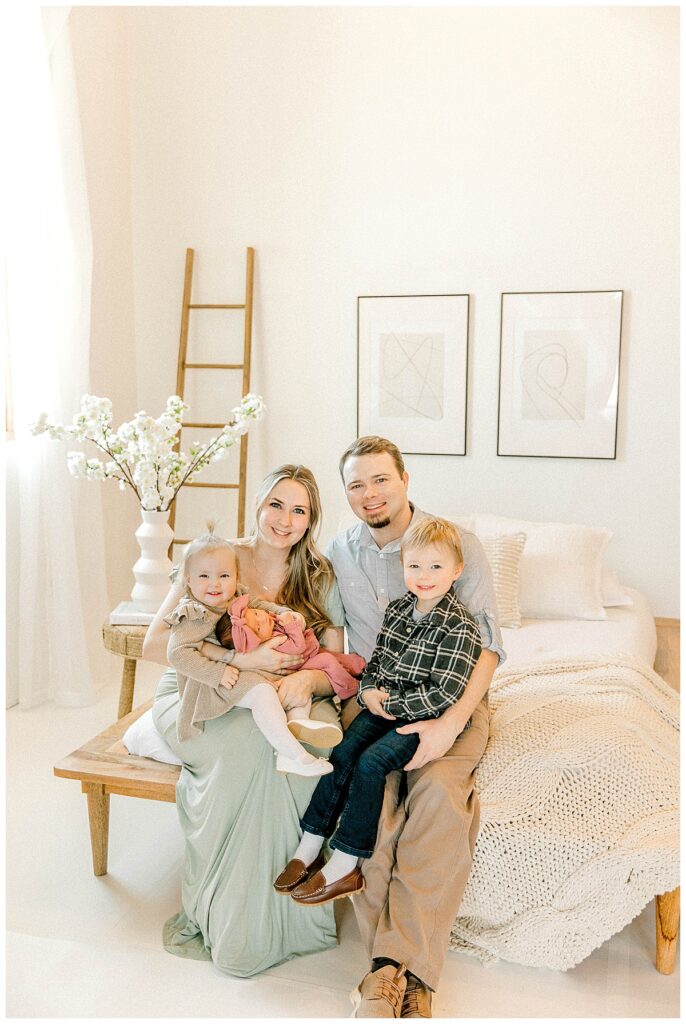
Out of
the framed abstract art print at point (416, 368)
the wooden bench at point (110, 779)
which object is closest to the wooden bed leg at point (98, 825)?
the wooden bench at point (110, 779)

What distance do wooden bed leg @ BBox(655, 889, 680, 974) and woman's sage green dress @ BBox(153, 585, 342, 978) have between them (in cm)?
78

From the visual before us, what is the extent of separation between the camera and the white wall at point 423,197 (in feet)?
12.6

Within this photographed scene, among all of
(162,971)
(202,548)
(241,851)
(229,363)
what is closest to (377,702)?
(241,851)

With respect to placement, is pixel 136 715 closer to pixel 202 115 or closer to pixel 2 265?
pixel 2 265

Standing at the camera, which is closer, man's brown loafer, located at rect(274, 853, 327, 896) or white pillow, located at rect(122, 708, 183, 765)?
man's brown loafer, located at rect(274, 853, 327, 896)

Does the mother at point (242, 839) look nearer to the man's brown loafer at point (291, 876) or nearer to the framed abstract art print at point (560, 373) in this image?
the man's brown loafer at point (291, 876)

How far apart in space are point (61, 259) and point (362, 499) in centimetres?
211

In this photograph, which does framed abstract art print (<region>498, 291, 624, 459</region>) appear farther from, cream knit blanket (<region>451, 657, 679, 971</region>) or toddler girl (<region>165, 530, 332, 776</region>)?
toddler girl (<region>165, 530, 332, 776</region>)

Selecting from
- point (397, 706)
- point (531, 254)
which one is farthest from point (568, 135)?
point (397, 706)

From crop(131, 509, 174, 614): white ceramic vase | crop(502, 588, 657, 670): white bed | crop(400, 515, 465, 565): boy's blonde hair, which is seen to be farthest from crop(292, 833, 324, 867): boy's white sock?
crop(131, 509, 174, 614): white ceramic vase

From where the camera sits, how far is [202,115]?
4.35m

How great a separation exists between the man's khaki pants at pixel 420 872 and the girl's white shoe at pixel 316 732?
170 mm

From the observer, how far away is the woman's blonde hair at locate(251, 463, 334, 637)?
2.46 metres

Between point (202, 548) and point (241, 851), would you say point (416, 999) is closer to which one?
point (241, 851)
